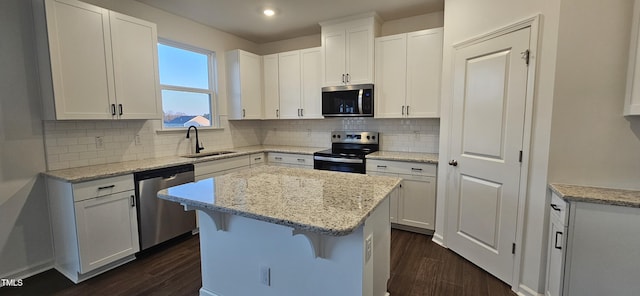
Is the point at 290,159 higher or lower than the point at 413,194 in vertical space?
higher

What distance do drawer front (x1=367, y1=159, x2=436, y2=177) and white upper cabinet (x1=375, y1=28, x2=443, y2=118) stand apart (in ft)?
2.07

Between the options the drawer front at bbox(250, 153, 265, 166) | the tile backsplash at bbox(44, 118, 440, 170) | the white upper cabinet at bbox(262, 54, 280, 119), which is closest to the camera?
the tile backsplash at bbox(44, 118, 440, 170)

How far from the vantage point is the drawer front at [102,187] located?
86.5 inches

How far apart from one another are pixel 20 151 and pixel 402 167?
3595 millimetres

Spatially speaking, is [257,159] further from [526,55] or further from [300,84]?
[526,55]

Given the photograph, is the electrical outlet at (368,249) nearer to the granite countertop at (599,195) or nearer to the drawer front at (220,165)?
the granite countertop at (599,195)

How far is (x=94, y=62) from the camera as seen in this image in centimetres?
245

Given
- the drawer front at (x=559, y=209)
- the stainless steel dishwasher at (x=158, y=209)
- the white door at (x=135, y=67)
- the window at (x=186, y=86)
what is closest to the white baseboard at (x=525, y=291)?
the drawer front at (x=559, y=209)

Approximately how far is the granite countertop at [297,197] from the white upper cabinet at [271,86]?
2.38 m

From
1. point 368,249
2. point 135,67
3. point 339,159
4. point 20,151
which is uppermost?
point 135,67

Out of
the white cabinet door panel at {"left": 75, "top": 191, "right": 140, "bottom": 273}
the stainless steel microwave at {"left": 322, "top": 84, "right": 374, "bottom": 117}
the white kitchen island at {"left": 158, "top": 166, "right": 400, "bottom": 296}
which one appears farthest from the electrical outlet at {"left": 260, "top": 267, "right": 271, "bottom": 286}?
the stainless steel microwave at {"left": 322, "top": 84, "right": 374, "bottom": 117}

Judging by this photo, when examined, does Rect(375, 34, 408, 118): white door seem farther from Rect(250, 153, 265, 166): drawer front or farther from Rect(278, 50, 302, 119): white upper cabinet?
Rect(250, 153, 265, 166): drawer front

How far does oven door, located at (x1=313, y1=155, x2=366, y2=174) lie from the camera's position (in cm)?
340

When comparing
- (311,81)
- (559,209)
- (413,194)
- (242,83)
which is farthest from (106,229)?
(559,209)
